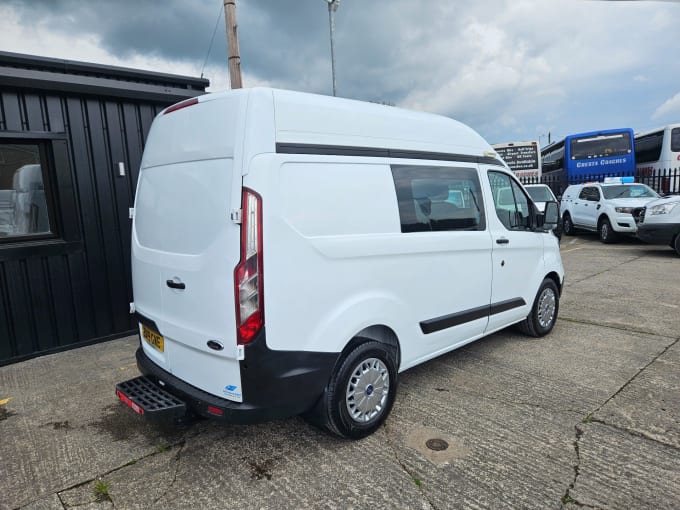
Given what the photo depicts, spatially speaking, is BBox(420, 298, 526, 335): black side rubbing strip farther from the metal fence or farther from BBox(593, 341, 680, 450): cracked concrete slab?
the metal fence

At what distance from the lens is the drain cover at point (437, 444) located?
2.80 metres

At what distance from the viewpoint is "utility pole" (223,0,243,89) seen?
786cm

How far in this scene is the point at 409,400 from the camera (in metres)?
3.44

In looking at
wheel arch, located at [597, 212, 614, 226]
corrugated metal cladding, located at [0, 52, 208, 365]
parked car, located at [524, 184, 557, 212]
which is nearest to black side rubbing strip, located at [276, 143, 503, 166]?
corrugated metal cladding, located at [0, 52, 208, 365]

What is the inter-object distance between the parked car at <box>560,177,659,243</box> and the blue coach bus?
3469mm

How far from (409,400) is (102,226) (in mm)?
3772

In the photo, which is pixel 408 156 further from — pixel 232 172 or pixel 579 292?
pixel 579 292

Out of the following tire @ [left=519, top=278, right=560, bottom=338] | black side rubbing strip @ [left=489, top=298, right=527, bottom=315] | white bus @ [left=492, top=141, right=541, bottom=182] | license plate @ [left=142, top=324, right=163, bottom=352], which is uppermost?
white bus @ [left=492, top=141, right=541, bottom=182]

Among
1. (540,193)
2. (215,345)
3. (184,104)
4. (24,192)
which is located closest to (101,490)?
(215,345)

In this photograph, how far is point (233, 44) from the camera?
7926mm

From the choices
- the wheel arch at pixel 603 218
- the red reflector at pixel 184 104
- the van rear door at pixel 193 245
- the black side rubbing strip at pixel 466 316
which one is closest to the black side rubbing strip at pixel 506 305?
the black side rubbing strip at pixel 466 316

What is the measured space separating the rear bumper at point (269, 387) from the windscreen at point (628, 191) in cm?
1232

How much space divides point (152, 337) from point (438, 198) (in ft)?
7.54

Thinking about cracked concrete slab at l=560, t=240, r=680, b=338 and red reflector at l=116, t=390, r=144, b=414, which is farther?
cracked concrete slab at l=560, t=240, r=680, b=338
